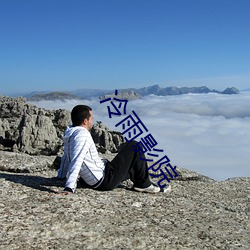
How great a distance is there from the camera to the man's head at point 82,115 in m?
10.6

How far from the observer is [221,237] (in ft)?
29.1

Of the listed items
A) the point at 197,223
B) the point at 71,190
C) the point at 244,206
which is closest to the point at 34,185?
the point at 71,190

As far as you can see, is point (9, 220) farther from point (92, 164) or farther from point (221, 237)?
point (221, 237)

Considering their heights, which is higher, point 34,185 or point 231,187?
point 34,185

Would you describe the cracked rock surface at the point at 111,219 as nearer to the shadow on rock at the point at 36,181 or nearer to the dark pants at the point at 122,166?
the shadow on rock at the point at 36,181

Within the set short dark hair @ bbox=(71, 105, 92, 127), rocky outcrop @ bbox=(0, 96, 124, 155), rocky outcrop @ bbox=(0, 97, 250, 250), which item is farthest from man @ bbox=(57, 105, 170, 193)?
rocky outcrop @ bbox=(0, 96, 124, 155)

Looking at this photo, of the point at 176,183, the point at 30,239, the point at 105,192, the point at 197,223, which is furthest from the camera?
the point at 176,183

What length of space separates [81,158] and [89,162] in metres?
0.52

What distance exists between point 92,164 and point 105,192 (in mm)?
1311

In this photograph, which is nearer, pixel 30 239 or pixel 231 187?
pixel 30 239

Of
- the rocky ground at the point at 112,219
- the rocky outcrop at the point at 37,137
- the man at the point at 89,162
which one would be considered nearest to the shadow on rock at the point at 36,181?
the rocky ground at the point at 112,219

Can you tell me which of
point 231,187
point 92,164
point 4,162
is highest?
point 92,164

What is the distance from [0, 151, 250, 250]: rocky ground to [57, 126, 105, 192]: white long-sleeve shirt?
554 mm

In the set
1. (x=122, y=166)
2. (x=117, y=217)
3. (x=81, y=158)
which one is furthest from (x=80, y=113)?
(x=117, y=217)
